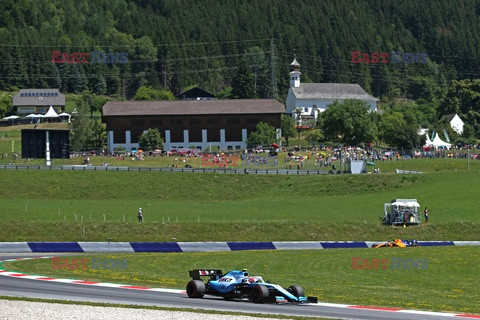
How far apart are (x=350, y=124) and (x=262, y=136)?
19.1 metres

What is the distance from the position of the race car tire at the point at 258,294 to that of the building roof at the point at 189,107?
132 meters

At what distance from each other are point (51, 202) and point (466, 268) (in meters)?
51.7

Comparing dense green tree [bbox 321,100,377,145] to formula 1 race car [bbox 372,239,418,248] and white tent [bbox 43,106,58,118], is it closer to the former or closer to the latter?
white tent [bbox 43,106,58,118]

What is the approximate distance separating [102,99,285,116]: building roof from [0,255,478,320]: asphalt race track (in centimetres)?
12702

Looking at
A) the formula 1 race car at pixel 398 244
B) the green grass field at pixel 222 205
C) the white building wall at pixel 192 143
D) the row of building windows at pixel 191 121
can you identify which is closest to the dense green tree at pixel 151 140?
the white building wall at pixel 192 143

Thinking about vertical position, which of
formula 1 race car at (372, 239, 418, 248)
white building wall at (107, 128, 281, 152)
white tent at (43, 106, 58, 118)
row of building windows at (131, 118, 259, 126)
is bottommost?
formula 1 race car at (372, 239, 418, 248)

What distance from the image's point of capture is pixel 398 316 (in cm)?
3381

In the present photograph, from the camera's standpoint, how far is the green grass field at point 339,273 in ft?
131

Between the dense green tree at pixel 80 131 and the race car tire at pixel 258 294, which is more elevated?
the dense green tree at pixel 80 131

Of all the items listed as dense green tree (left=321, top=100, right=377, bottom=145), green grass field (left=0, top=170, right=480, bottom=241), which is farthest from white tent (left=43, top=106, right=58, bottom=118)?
green grass field (left=0, top=170, right=480, bottom=241)

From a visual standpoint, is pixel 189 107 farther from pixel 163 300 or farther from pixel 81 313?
pixel 81 313

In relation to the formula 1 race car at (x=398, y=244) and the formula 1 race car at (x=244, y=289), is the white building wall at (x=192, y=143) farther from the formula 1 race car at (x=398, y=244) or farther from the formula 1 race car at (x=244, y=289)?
the formula 1 race car at (x=244, y=289)

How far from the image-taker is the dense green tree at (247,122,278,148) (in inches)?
6403

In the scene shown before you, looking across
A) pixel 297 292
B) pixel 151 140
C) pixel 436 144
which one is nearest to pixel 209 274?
pixel 297 292
